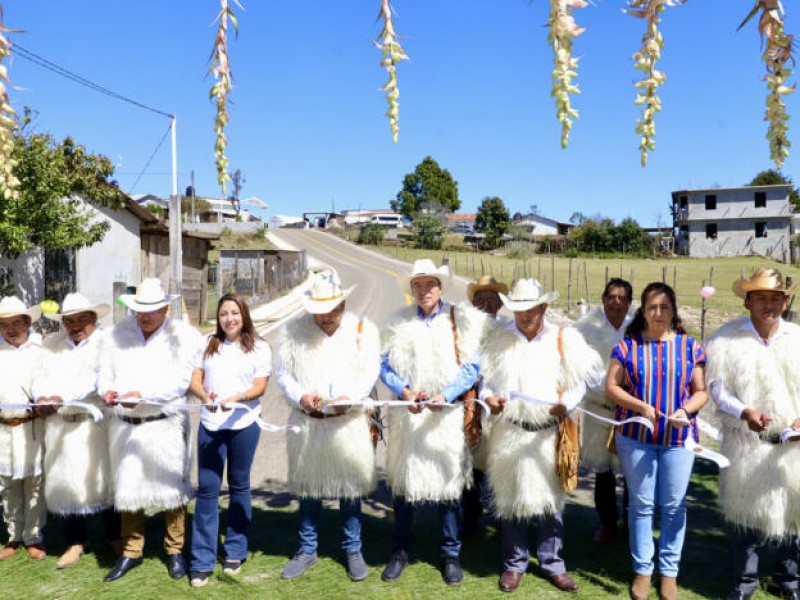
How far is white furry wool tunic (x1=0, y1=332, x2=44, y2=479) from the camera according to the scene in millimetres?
4344

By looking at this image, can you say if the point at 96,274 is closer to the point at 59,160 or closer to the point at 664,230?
the point at 59,160

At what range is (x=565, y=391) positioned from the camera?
393 centimetres

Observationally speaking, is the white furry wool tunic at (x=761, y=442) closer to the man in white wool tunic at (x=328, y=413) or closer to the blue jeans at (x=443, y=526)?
the blue jeans at (x=443, y=526)

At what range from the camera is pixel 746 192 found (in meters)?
52.6

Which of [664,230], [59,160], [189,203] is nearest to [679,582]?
[59,160]

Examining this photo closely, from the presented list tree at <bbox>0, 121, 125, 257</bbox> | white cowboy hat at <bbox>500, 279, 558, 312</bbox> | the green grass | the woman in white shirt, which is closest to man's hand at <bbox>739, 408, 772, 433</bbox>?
the green grass

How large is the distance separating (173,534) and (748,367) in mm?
3960

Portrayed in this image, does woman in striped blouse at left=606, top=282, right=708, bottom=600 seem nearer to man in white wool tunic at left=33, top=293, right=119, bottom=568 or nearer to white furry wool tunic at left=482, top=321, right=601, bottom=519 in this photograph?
white furry wool tunic at left=482, top=321, right=601, bottom=519

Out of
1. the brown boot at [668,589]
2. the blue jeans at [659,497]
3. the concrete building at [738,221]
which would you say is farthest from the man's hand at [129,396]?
the concrete building at [738,221]

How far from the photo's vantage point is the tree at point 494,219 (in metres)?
61.5

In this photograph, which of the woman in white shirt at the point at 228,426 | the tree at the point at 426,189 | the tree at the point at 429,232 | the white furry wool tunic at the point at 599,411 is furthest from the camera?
the tree at the point at 426,189

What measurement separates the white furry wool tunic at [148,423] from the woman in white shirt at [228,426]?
0.47 feet

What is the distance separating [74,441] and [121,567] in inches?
36.4

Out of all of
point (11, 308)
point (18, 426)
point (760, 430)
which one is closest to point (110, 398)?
point (18, 426)
